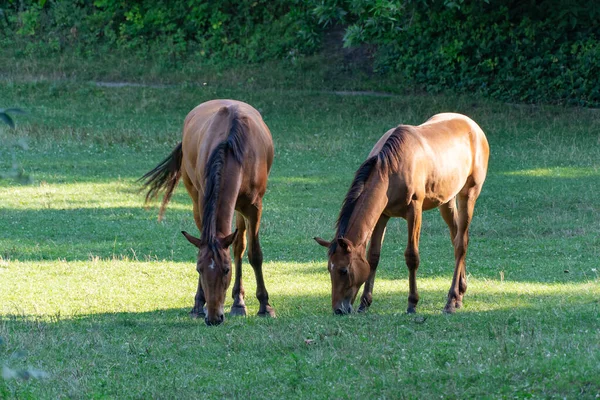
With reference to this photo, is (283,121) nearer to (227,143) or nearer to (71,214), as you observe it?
(71,214)

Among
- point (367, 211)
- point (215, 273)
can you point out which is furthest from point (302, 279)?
point (215, 273)

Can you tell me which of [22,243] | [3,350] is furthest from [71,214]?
[3,350]

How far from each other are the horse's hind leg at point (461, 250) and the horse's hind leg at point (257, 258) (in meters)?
1.80

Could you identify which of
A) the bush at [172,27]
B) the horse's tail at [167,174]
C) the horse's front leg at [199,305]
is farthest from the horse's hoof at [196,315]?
the bush at [172,27]

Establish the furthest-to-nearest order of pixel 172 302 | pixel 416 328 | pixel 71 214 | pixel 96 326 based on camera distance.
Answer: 1. pixel 71 214
2. pixel 172 302
3. pixel 96 326
4. pixel 416 328

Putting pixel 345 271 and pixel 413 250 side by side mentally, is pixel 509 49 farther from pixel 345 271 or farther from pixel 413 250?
pixel 345 271

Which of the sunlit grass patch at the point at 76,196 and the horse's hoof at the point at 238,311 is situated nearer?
the horse's hoof at the point at 238,311

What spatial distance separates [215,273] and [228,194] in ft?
2.78

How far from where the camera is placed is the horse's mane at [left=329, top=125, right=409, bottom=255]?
7832 mm

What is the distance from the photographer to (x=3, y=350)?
6.54 meters

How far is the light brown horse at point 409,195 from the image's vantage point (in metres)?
7.71

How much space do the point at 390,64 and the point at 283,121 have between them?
5218 millimetres

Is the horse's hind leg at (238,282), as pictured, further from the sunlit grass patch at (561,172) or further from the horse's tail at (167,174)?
the sunlit grass patch at (561,172)

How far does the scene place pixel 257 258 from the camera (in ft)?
28.6
